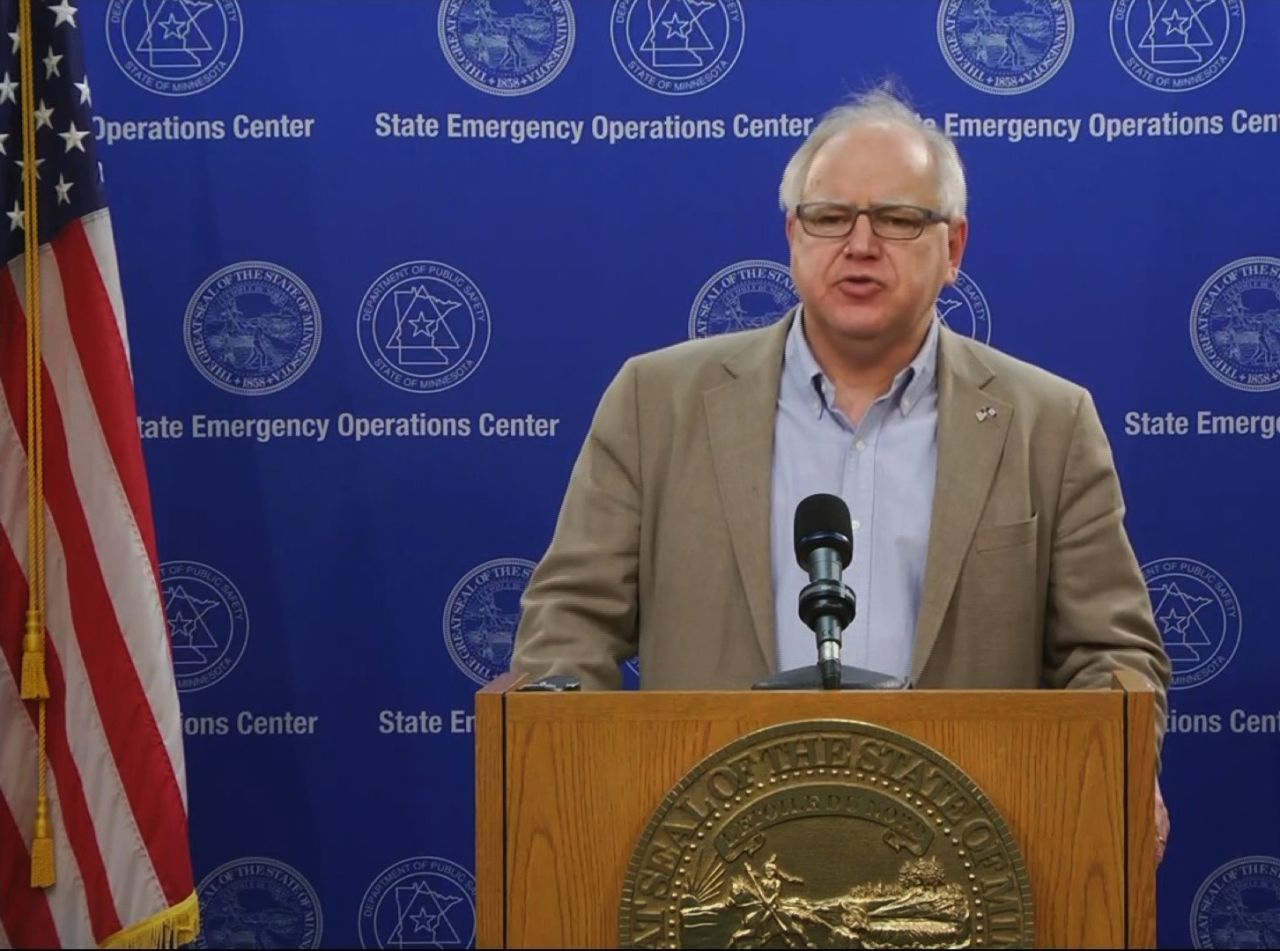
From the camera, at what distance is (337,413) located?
13.5 ft

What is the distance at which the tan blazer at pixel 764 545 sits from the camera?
2932 mm

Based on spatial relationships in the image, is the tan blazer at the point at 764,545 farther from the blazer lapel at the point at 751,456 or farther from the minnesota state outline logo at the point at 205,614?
the minnesota state outline logo at the point at 205,614

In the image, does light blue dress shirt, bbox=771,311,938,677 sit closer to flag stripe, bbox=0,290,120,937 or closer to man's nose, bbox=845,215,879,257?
man's nose, bbox=845,215,879,257

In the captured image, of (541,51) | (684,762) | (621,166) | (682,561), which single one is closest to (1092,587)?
(682,561)

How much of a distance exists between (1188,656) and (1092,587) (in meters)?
1.22

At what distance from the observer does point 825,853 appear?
1.98 m

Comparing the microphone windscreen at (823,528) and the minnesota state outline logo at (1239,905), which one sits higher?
the microphone windscreen at (823,528)

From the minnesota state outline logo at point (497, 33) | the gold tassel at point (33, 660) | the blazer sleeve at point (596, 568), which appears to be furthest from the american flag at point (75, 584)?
the blazer sleeve at point (596, 568)

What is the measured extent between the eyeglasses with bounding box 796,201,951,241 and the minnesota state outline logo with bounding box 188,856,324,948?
2130 millimetres

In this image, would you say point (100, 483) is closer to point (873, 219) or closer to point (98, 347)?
point (98, 347)

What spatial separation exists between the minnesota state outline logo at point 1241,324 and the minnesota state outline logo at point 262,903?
2.44m

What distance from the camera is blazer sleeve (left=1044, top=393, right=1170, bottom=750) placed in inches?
114

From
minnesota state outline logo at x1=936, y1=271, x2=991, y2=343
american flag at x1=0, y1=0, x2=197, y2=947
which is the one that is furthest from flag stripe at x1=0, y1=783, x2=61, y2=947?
minnesota state outline logo at x1=936, y1=271, x2=991, y2=343

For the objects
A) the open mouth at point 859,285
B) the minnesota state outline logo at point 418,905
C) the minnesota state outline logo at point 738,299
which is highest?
Result: the minnesota state outline logo at point 738,299
